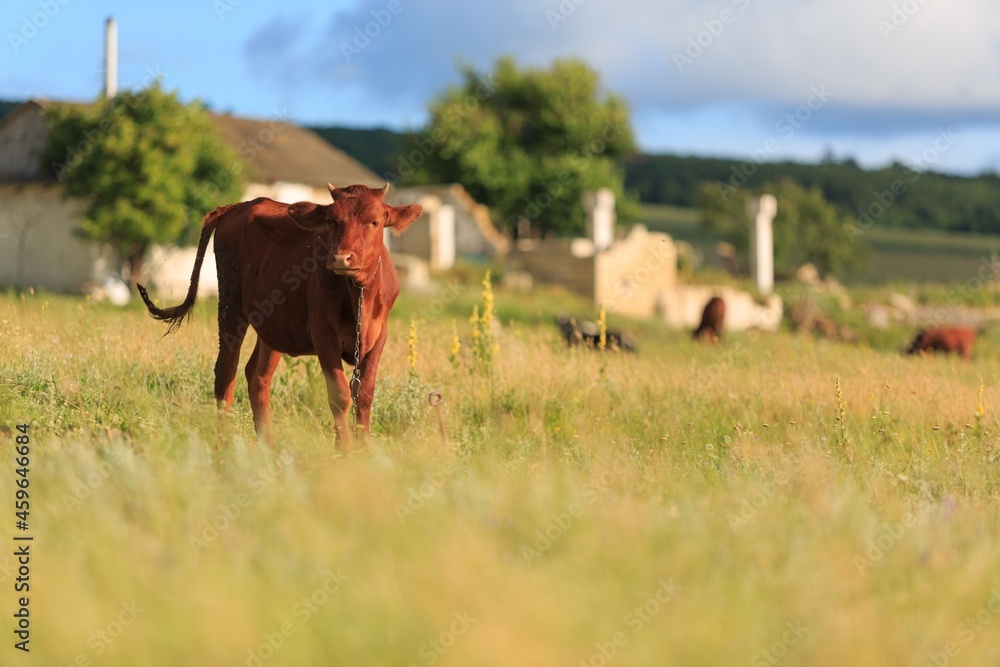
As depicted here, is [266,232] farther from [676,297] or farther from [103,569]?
[676,297]

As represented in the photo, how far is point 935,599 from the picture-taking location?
4.29 metres

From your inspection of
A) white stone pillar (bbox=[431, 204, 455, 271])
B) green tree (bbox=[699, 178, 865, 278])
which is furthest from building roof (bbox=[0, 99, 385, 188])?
green tree (bbox=[699, 178, 865, 278])

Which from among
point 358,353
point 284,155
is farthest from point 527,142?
point 358,353

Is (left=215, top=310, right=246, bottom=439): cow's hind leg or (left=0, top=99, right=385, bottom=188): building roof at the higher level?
(left=0, top=99, right=385, bottom=188): building roof

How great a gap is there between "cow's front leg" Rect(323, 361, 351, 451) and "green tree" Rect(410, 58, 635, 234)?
134 feet

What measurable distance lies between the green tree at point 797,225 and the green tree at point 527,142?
16335 mm

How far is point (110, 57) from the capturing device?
30188 millimetres

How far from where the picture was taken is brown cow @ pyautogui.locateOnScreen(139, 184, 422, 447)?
22.3 ft

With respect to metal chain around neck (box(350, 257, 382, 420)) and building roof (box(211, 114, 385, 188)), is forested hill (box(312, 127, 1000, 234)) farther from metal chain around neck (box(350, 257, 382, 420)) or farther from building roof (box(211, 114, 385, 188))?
metal chain around neck (box(350, 257, 382, 420))

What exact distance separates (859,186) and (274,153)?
66.4 meters

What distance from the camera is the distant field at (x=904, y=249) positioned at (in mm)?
65125

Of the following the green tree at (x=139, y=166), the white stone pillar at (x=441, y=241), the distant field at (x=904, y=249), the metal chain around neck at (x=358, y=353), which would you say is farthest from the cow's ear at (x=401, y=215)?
the distant field at (x=904, y=249)

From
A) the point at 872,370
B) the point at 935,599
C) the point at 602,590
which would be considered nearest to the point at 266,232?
the point at 602,590

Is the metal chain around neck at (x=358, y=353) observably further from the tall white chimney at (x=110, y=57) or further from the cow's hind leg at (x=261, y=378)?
the tall white chimney at (x=110, y=57)
